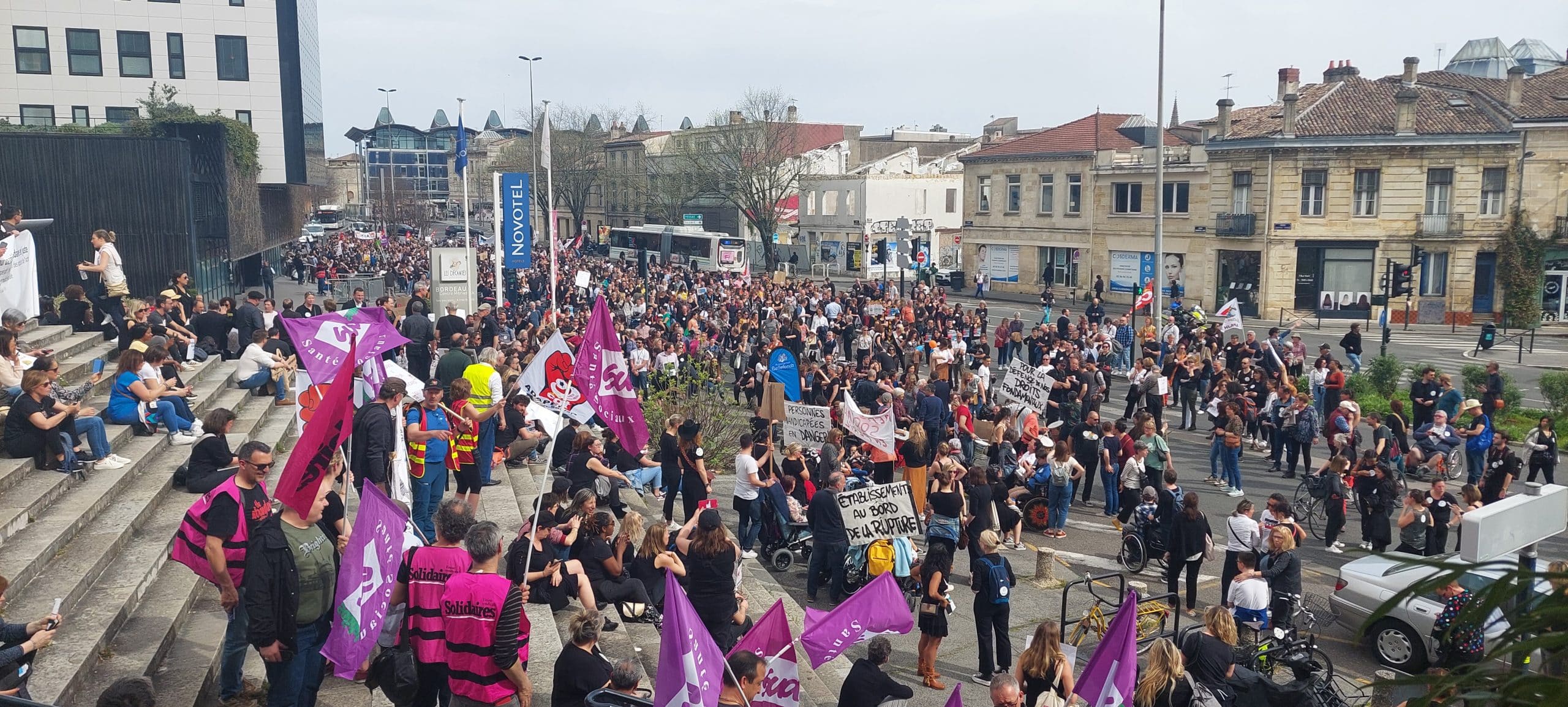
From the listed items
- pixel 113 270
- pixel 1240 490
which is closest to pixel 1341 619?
pixel 1240 490

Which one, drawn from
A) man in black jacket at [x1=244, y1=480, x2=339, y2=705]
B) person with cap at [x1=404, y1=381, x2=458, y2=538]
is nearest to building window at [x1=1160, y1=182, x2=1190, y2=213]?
person with cap at [x1=404, y1=381, x2=458, y2=538]

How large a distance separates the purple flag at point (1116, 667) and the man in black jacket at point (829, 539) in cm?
447

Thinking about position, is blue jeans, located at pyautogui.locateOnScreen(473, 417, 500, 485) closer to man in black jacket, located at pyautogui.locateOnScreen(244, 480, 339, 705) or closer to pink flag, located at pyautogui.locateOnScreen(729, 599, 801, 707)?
man in black jacket, located at pyautogui.locateOnScreen(244, 480, 339, 705)

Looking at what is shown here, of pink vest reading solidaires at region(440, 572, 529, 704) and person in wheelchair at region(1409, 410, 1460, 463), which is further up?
pink vest reading solidaires at region(440, 572, 529, 704)

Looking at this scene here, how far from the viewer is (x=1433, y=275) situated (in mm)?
41938

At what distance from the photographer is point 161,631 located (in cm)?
756

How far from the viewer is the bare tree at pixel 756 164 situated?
215ft

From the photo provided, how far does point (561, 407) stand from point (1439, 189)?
132ft

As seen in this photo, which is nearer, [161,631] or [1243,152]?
[161,631]

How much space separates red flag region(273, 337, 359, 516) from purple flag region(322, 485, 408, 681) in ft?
0.94

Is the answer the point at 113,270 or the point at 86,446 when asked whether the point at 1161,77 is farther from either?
the point at 86,446

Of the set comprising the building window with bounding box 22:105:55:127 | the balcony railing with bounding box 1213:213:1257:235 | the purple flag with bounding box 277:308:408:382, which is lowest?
the purple flag with bounding box 277:308:408:382

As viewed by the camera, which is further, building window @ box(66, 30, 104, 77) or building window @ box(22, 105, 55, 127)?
building window @ box(22, 105, 55, 127)

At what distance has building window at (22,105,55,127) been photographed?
3562 centimetres
